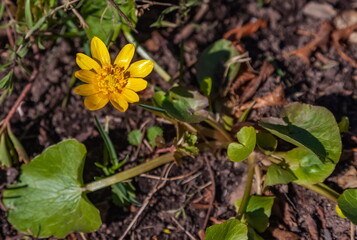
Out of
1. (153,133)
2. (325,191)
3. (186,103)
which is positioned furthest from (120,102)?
(325,191)

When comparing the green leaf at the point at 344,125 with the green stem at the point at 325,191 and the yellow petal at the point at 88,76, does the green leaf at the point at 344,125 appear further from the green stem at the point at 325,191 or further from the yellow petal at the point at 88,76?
the yellow petal at the point at 88,76

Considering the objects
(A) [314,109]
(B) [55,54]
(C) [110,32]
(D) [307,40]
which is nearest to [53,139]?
(B) [55,54]

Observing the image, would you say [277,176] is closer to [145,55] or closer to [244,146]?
[244,146]

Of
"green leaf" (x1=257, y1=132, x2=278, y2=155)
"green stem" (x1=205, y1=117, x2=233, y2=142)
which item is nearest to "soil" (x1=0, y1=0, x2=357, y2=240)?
"green stem" (x1=205, y1=117, x2=233, y2=142)

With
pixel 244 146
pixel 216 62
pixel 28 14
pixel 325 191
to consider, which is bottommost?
pixel 325 191

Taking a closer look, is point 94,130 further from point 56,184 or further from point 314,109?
point 314,109

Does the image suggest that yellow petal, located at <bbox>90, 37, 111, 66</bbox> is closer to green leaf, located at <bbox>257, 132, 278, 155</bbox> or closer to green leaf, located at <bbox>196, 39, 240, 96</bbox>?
green leaf, located at <bbox>196, 39, 240, 96</bbox>

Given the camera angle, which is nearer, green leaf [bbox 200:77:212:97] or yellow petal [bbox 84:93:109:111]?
yellow petal [bbox 84:93:109:111]
